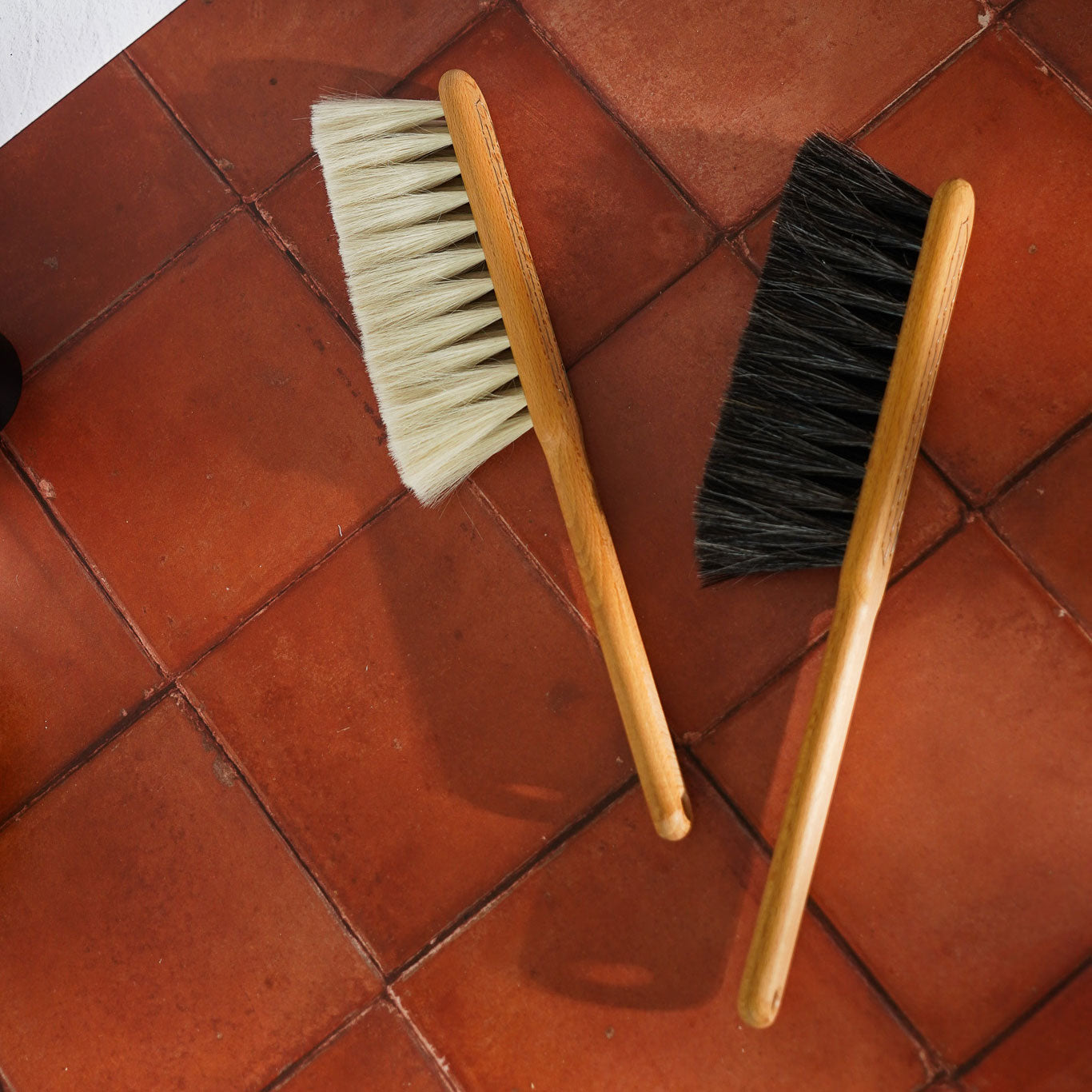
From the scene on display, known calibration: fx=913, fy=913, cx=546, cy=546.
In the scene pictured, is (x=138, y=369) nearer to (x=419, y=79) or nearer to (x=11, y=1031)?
(x=419, y=79)

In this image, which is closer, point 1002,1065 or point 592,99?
point 1002,1065

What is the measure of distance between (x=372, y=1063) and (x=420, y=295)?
901 mm

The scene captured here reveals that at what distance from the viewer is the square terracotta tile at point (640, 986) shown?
987 millimetres

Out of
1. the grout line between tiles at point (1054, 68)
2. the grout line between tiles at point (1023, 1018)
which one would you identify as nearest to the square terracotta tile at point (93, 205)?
the grout line between tiles at point (1054, 68)

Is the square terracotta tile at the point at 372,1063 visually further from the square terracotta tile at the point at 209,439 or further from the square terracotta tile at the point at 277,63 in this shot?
the square terracotta tile at the point at 277,63

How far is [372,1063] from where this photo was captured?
1.06 metres

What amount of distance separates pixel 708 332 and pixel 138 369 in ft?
2.44

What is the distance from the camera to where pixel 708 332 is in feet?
3.61

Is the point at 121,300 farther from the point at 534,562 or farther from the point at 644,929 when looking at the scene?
the point at 644,929

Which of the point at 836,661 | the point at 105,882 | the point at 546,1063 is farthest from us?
the point at 105,882

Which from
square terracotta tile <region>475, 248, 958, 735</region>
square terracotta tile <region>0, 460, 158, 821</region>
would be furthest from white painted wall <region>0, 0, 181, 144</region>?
square terracotta tile <region>475, 248, 958, 735</region>

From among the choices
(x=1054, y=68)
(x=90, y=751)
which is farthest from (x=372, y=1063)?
(x=1054, y=68)

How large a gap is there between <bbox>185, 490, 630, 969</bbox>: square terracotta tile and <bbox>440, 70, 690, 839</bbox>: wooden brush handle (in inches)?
3.6

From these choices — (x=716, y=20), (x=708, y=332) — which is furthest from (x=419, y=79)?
(x=708, y=332)
